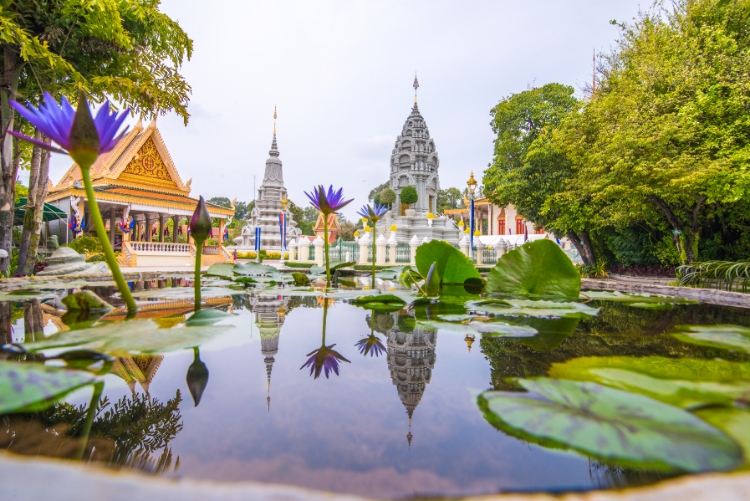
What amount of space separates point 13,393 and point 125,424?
0.20 m

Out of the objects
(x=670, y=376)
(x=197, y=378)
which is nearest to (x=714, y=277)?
(x=670, y=376)

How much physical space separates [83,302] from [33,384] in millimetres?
1090

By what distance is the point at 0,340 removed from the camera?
3.49ft

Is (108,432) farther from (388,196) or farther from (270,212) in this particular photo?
(270,212)

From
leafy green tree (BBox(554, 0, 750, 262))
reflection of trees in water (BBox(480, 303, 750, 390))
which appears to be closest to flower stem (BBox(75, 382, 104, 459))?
reflection of trees in water (BBox(480, 303, 750, 390))

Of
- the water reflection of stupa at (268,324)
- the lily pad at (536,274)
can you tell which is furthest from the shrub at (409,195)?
the lily pad at (536,274)

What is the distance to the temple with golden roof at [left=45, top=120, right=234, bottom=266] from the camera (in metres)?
11.2

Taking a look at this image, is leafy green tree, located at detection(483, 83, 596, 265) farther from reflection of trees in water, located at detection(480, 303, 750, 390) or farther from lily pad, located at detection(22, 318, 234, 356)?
lily pad, located at detection(22, 318, 234, 356)

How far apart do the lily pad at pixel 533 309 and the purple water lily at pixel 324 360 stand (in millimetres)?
777

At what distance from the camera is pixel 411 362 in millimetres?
959

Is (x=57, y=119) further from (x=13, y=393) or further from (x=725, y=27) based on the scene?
(x=725, y=27)

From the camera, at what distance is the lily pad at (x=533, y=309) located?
1.50 meters

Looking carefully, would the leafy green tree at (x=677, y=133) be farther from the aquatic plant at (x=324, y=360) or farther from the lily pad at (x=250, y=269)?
the aquatic plant at (x=324, y=360)

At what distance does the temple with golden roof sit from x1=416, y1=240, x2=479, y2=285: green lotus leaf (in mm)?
11564
